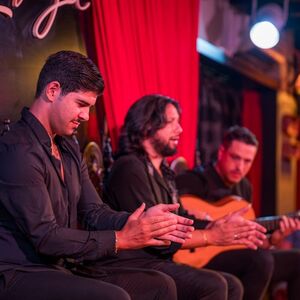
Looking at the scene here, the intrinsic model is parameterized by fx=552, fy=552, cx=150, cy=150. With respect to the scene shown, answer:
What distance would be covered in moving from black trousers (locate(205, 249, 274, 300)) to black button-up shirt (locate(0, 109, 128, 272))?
1.33 m

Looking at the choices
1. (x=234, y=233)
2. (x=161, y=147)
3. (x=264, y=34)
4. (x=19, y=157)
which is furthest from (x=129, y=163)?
(x=264, y=34)

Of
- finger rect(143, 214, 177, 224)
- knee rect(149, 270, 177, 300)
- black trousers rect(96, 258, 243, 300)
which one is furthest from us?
black trousers rect(96, 258, 243, 300)

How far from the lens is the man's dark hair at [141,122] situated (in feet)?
9.19

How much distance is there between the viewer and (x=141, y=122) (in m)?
2.83

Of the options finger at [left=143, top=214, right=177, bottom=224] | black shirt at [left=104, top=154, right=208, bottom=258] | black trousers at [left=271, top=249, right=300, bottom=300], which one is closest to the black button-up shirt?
finger at [left=143, top=214, right=177, bottom=224]

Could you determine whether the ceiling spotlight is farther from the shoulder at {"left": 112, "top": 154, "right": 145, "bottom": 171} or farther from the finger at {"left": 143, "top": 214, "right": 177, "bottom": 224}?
the finger at {"left": 143, "top": 214, "right": 177, "bottom": 224}

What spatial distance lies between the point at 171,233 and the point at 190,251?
1.20 metres

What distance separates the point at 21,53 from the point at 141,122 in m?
0.73

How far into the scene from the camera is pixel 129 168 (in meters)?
2.60

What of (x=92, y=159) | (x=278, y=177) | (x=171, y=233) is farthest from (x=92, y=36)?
(x=278, y=177)

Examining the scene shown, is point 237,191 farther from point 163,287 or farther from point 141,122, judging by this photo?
point 163,287

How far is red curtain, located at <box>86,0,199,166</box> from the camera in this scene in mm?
2943

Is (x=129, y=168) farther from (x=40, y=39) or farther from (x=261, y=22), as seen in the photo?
(x=261, y=22)

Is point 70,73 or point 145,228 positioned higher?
point 70,73
